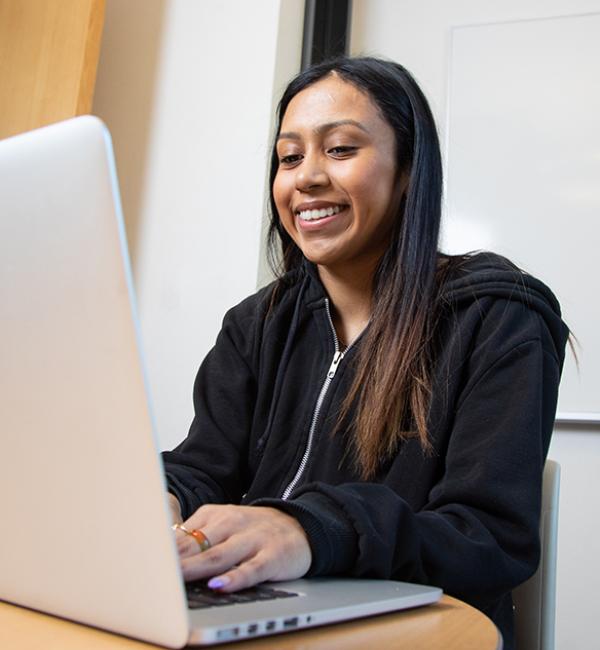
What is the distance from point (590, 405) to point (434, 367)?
1070 millimetres

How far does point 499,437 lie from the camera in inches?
32.0

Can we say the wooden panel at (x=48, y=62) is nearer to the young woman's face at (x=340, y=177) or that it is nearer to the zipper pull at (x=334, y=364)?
the young woman's face at (x=340, y=177)

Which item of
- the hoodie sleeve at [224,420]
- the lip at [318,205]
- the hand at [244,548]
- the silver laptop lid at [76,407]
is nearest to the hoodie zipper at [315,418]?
the hoodie sleeve at [224,420]

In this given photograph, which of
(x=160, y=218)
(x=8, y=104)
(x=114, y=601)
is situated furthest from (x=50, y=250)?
(x=8, y=104)

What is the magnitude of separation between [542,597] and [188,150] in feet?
5.01

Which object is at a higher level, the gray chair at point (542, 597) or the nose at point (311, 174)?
the nose at point (311, 174)

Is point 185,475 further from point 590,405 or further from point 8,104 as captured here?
point 8,104

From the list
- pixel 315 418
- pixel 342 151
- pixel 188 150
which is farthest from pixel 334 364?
pixel 188 150

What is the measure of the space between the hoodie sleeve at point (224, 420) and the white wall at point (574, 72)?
101 cm

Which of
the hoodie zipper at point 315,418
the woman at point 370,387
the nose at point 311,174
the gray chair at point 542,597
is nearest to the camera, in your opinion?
the woman at point 370,387

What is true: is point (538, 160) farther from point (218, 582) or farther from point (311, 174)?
point (218, 582)

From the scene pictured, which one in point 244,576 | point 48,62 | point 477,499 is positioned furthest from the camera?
point 48,62

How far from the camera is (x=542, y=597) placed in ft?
2.85

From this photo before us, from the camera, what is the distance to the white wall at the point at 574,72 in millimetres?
1820
